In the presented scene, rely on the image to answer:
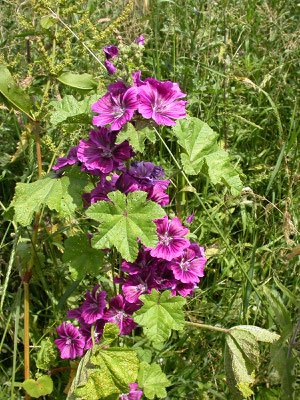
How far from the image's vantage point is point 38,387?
1814 millimetres

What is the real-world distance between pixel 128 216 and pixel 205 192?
120 centimetres

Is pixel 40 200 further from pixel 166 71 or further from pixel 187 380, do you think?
pixel 166 71

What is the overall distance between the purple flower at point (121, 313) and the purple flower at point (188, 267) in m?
0.22

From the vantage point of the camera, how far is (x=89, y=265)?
166 cm

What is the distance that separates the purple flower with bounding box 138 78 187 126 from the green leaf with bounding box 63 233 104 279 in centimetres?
57

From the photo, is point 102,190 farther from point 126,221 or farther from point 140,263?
point 140,263

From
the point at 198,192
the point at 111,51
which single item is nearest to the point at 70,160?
the point at 111,51

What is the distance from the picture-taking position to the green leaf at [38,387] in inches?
70.3

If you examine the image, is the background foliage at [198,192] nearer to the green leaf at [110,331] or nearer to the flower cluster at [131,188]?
the flower cluster at [131,188]

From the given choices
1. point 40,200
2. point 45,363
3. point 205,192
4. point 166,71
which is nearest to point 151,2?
point 166,71

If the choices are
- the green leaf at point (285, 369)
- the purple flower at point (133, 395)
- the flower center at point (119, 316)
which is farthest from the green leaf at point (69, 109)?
the purple flower at point (133, 395)

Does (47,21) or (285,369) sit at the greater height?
(47,21)

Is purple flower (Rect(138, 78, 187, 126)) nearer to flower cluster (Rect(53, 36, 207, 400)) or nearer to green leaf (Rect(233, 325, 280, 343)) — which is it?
flower cluster (Rect(53, 36, 207, 400))

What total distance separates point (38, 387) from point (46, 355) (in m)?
0.20
